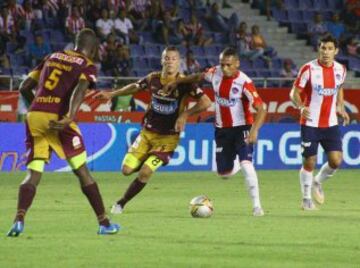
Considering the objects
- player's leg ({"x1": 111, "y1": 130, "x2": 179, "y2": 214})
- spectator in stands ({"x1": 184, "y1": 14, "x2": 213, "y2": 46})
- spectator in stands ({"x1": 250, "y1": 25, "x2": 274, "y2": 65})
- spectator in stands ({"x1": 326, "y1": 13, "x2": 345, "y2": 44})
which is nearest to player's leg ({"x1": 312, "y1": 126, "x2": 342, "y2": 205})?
player's leg ({"x1": 111, "y1": 130, "x2": 179, "y2": 214})

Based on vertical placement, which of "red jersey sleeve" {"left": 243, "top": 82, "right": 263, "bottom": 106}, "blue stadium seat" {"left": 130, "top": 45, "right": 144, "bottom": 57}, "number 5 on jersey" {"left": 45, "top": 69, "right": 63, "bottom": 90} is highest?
"number 5 on jersey" {"left": 45, "top": 69, "right": 63, "bottom": 90}

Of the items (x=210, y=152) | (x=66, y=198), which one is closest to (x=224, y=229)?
(x=66, y=198)

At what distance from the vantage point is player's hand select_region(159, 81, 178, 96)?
15.1 meters

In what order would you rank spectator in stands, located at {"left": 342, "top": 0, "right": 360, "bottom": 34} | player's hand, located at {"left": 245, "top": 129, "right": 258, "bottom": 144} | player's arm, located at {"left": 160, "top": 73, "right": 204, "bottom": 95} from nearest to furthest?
player's hand, located at {"left": 245, "top": 129, "right": 258, "bottom": 144}, player's arm, located at {"left": 160, "top": 73, "right": 204, "bottom": 95}, spectator in stands, located at {"left": 342, "top": 0, "right": 360, "bottom": 34}

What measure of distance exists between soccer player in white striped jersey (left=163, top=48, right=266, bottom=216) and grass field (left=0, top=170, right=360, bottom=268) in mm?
692

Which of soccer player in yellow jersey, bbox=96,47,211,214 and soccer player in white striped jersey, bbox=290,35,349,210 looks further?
soccer player in white striped jersey, bbox=290,35,349,210

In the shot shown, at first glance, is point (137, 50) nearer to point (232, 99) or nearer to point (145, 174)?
point (232, 99)

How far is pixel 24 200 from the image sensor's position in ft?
39.3

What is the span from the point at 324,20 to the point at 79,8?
7949 millimetres

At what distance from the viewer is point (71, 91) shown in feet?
39.9

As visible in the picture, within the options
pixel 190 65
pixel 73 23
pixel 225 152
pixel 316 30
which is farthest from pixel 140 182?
pixel 316 30

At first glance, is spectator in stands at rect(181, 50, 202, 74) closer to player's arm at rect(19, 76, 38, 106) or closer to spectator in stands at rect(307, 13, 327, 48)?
spectator in stands at rect(307, 13, 327, 48)

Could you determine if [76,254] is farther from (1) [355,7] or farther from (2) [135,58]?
(1) [355,7]

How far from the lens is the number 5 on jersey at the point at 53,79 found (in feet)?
39.7
